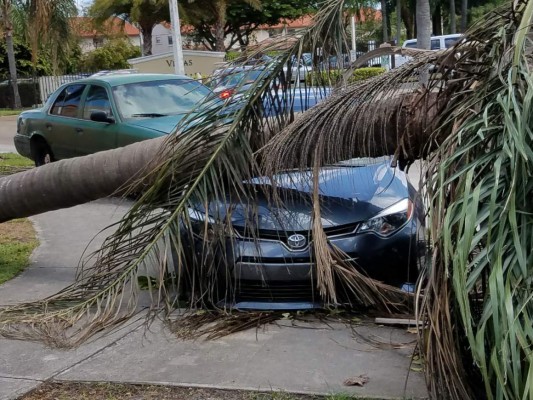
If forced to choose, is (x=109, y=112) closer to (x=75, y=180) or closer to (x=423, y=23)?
(x=75, y=180)

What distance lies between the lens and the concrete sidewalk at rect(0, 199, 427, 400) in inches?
183

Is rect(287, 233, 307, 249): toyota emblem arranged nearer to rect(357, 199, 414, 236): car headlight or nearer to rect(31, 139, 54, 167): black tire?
rect(357, 199, 414, 236): car headlight

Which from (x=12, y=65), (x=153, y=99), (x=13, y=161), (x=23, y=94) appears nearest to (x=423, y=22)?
(x=153, y=99)

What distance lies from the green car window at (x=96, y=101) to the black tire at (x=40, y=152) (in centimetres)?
166

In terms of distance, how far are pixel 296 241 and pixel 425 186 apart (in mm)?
1926

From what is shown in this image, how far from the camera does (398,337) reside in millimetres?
5375

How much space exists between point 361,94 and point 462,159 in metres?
1.67

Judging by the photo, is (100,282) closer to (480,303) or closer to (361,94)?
(361,94)

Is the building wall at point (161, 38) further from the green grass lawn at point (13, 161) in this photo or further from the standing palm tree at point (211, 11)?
the green grass lawn at point (13, 161)

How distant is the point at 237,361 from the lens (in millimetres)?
5035

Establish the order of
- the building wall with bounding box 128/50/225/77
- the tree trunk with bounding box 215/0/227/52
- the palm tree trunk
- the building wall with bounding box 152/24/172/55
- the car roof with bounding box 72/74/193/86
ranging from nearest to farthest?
the palm tree trunk
the car roof with bounding box 72/74/193/86
the building wall with bounding box 128/50/225/77
the tree trunk with bounding box 215/0/227/52
the building wall with bounding box 152/24/172/55

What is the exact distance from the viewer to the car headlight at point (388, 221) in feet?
19.2

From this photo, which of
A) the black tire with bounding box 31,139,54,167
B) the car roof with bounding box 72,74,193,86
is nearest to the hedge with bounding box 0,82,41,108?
the black tire with bounding box 31,139,54,167

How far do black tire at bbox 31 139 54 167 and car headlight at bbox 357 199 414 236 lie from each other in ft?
26.5
